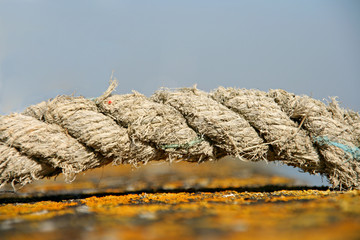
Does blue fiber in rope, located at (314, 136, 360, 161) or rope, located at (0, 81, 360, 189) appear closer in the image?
rope, located at (0, 81, 360, 189)

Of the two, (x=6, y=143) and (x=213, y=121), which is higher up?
(x=213, y=121)

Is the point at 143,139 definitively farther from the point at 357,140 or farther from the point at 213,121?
the point at 357,140

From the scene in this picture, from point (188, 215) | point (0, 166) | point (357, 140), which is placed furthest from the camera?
point (357, 140)

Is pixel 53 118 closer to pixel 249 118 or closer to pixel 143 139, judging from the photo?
pixel 143 139

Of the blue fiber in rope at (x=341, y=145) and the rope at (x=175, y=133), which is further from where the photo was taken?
the blue fiber in rope at (x=341, y=145)

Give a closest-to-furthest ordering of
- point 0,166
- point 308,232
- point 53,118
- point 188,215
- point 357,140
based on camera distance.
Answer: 1. point 308,232
2. point 188,215
3. point 0,166
4. point 53,118
5. point 357,140

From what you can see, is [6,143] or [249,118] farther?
[249,118]

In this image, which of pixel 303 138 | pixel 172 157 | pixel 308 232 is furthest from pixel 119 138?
pixel 308 232

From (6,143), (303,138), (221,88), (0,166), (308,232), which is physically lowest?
(308,232)
